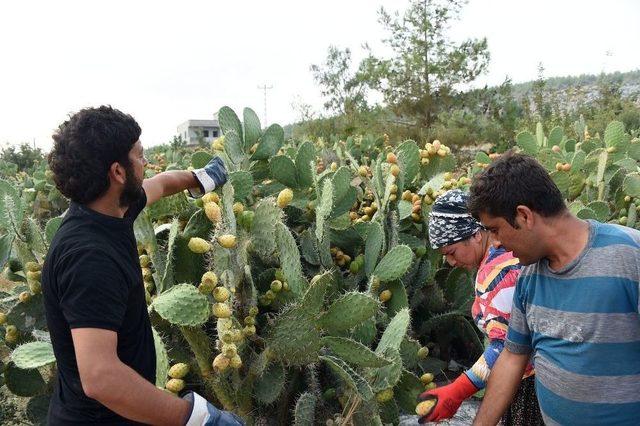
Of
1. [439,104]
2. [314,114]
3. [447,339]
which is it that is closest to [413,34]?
[439,104]

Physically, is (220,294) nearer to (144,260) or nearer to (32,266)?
(144,260)

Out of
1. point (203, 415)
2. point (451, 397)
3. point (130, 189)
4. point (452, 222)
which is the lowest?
point (451, 397)

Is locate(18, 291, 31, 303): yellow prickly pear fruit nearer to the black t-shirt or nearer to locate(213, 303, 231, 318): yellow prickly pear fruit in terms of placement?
the black t-shirt

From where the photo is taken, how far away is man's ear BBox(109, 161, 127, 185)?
5.18ft

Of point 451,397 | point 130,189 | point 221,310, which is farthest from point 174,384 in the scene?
point 451,397

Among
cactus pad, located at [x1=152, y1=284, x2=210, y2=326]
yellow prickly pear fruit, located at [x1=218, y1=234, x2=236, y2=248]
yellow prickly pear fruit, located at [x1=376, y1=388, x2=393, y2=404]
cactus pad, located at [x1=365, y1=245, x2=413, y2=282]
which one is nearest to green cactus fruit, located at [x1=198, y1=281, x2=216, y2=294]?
cactus pad, located at [x1=152, y1=284, x2=210, y2=326]

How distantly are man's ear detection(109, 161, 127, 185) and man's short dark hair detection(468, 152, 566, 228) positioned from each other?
0.99 m

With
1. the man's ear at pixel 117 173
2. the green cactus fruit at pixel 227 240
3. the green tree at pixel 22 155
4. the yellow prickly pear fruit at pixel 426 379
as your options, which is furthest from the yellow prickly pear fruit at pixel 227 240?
the green tree at pixel 22 155

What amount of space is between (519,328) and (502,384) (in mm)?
207

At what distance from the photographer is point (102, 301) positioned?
4.53 feet

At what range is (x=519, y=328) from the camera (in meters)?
1.76

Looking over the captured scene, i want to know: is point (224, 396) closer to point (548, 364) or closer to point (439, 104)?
point (548, 364)

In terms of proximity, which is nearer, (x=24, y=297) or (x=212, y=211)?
(x=212, y=211)

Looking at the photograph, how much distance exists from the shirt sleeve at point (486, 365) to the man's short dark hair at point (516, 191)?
1.78 ft
